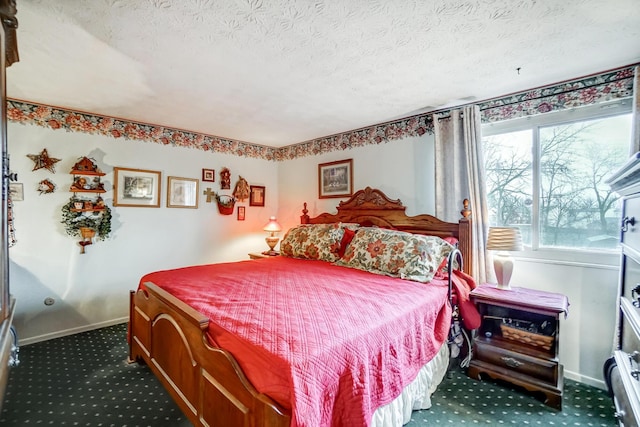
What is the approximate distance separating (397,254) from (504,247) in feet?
2.64

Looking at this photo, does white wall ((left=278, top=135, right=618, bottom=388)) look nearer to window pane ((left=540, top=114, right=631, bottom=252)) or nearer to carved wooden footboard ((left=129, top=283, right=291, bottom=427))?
window pane ((left=540, top=114, right=631, bottom=252))

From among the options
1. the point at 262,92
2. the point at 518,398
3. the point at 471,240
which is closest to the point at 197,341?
the point at 262,92

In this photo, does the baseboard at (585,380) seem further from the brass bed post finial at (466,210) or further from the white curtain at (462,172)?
the brass bed post finial at (466,210)

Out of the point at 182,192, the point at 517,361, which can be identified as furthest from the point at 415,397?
the point at 182,192

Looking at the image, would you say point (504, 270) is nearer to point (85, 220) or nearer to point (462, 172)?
point (462, 172)

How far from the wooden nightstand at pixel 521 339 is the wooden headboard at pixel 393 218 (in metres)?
0.43

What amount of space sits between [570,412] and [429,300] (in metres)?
1.12

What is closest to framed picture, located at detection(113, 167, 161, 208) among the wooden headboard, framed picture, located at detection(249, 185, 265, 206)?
framed picture, located at detection(249, 185, 265, 206)

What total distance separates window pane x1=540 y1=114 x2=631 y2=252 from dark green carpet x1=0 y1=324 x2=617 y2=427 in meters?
1.15

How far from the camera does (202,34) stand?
1.71 meters

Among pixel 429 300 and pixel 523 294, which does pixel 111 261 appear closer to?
pixel 429 300

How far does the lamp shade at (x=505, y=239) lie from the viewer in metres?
2.29

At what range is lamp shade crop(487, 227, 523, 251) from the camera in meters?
2.29

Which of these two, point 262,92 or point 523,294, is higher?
point 262,92
